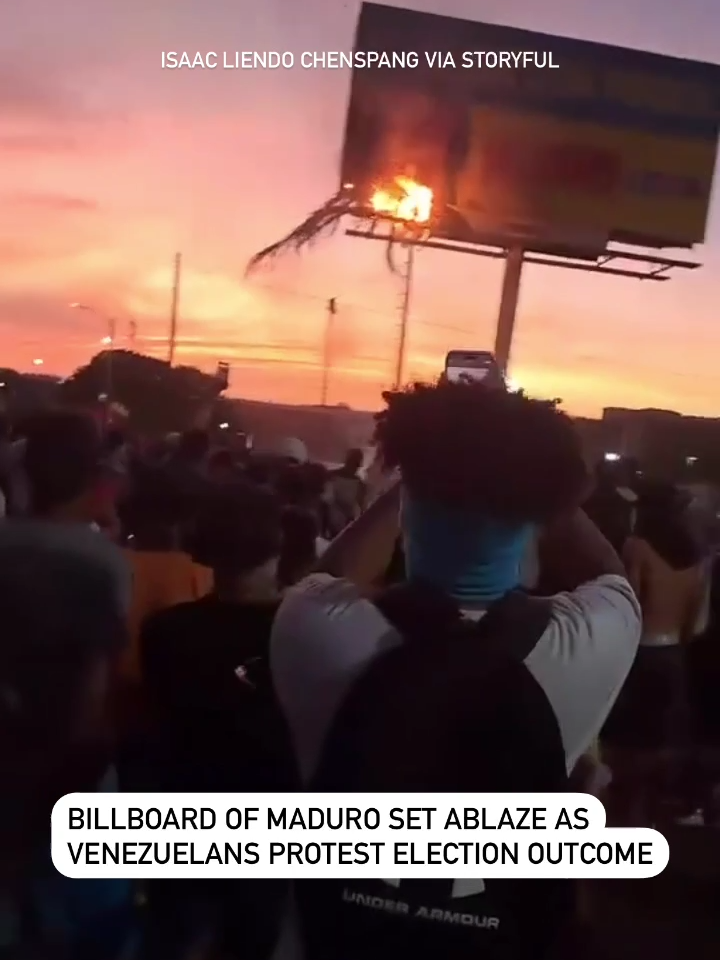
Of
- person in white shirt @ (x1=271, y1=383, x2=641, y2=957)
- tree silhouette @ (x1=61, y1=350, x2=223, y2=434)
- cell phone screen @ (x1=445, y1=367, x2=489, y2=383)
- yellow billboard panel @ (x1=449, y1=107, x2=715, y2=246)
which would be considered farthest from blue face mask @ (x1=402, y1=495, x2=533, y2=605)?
yellow billboard panel @ (x1=449, y1=107, x2=715, y2=246)

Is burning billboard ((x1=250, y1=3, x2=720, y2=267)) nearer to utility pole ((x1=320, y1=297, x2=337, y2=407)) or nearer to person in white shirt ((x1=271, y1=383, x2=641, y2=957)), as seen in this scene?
utility pole ((x1=320, y1=297, x2=337, y2=407))

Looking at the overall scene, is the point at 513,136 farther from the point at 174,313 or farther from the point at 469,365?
the point at 174,313

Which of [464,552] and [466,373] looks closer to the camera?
[464,552]

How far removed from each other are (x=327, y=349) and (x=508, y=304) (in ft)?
0.84

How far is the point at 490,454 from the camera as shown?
3.76ft

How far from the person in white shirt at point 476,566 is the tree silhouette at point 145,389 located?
1.15 ft

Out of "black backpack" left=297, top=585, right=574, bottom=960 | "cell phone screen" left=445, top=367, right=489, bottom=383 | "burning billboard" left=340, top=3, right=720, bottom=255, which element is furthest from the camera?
"burning billboard" left=340, top=3, right=720, bottom=255

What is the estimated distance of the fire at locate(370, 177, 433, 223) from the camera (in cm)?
149

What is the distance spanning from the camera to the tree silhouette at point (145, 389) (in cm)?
144

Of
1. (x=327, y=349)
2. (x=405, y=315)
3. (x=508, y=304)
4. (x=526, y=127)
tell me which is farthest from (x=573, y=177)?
(x=327, y=349)

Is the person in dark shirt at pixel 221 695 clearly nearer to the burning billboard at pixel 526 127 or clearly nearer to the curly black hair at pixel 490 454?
the curly black hair at pixel 490 454

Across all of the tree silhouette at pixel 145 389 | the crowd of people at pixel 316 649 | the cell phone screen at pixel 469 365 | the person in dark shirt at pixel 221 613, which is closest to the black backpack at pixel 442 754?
the crowd of people at pixel 316 649

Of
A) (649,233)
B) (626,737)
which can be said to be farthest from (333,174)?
(626,737)

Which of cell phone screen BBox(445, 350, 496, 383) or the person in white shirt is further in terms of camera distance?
cell phone screen BBox(445, 350, 496, 383)
